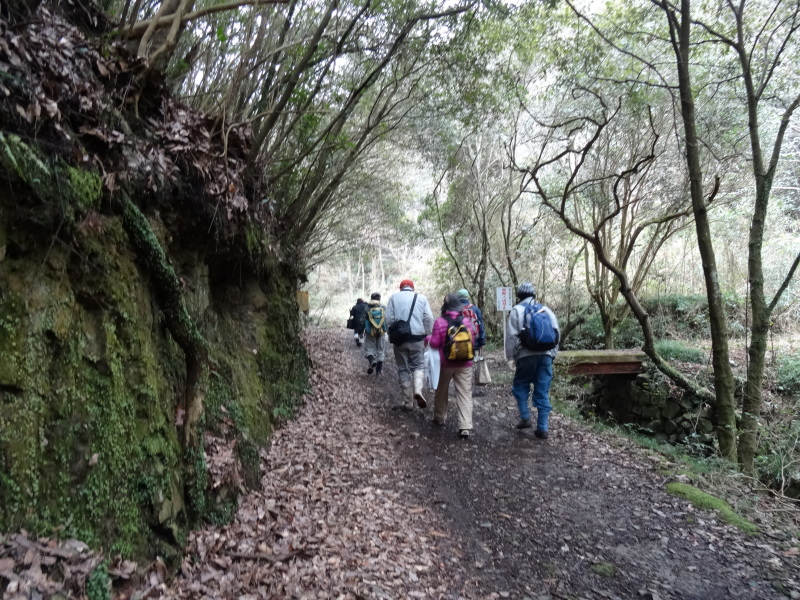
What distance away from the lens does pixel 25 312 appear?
2695 mm

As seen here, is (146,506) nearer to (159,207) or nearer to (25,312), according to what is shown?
(25,312)

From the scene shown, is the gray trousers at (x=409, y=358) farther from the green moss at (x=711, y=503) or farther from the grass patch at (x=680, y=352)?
the grass patch at (x=680, y=352)

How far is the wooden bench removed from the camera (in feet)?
38.5

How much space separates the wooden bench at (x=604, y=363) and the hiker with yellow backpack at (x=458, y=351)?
17.7 feet

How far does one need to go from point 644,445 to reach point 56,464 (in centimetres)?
727

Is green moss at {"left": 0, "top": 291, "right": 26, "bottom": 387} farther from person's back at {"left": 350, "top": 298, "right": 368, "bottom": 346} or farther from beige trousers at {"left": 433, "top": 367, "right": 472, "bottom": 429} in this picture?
person's back at {"left": 350, "top": 298, "right": 368, "bottom": 346}

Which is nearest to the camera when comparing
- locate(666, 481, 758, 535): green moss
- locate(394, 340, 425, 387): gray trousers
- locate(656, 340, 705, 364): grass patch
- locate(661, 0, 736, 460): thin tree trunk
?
locate(666, 481, 758, 535): green moss

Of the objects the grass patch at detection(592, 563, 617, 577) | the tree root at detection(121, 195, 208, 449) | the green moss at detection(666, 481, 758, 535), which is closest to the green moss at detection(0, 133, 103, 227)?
the tree root at detection(121, 195, 208, 449)

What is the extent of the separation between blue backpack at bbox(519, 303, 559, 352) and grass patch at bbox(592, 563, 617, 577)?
10.7 feet

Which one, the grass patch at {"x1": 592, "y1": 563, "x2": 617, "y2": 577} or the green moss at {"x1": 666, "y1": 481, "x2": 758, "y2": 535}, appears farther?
the green moss at {"x1": 666, "y1": 481, "x2": 758, "y2": 535}

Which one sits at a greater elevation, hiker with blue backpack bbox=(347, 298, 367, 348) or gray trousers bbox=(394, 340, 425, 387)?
hiker with blue backpack bbox=(347, 298, 367, 348)

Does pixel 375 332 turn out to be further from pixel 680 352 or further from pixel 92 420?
pixel 680 352

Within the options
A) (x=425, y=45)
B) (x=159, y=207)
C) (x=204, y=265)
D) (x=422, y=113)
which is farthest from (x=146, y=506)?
(x=422, y=113)

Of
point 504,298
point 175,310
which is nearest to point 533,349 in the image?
point 175,310
